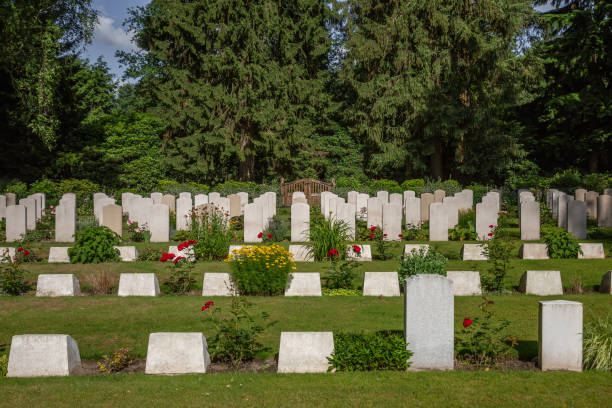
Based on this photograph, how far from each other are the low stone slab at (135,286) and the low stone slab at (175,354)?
12.0ft

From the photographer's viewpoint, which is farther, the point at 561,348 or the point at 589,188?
the point at 589,188

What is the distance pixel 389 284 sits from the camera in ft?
30.7

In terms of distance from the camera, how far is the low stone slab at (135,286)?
30.4 ft

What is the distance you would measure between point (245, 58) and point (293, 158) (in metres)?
7.74

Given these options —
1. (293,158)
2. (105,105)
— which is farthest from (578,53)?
(105,105)

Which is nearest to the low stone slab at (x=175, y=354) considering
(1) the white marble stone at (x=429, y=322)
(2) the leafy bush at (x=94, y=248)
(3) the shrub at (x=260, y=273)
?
(1) the white marble stone at (x=429, y=322)

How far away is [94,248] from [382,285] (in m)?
6.81

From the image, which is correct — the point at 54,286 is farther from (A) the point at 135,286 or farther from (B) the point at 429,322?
(B) the point at 429,322

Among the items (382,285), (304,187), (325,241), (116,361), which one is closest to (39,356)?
(116,361)

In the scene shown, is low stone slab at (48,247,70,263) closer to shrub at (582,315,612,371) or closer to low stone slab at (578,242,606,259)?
shrub at (582,315,612,371)

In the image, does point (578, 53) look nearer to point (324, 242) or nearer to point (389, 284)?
point (324, 242)

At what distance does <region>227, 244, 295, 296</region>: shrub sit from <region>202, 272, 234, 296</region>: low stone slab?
0.47 ft

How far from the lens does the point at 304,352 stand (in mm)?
5797

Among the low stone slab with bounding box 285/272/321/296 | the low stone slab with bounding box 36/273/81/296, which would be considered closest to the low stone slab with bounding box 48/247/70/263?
the low stone slab with bounding box 36/273/81/296
